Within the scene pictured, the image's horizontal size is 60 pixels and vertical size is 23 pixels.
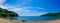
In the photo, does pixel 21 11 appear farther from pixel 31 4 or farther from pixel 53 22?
pixel 53 22

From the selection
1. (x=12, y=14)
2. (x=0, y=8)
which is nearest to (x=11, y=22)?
(x=12, y=14)

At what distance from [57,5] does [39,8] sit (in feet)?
0.68

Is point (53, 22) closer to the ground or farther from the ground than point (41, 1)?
closer to the ground

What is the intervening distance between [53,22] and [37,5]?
26 centimetres

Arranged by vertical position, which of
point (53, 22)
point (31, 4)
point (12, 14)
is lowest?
point (53, 22)

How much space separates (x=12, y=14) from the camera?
1492 millimetres

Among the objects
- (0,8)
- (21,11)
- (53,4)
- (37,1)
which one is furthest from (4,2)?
(53,4)

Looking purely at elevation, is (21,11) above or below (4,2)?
below

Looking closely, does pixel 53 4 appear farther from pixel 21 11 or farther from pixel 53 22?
pixel 21 11

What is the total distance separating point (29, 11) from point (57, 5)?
12.8 inches

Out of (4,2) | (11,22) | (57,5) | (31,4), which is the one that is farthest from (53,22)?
(4,2)

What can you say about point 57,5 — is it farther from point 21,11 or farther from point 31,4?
point 21,11

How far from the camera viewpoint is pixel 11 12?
4.91 ft

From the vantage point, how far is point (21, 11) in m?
1.50
